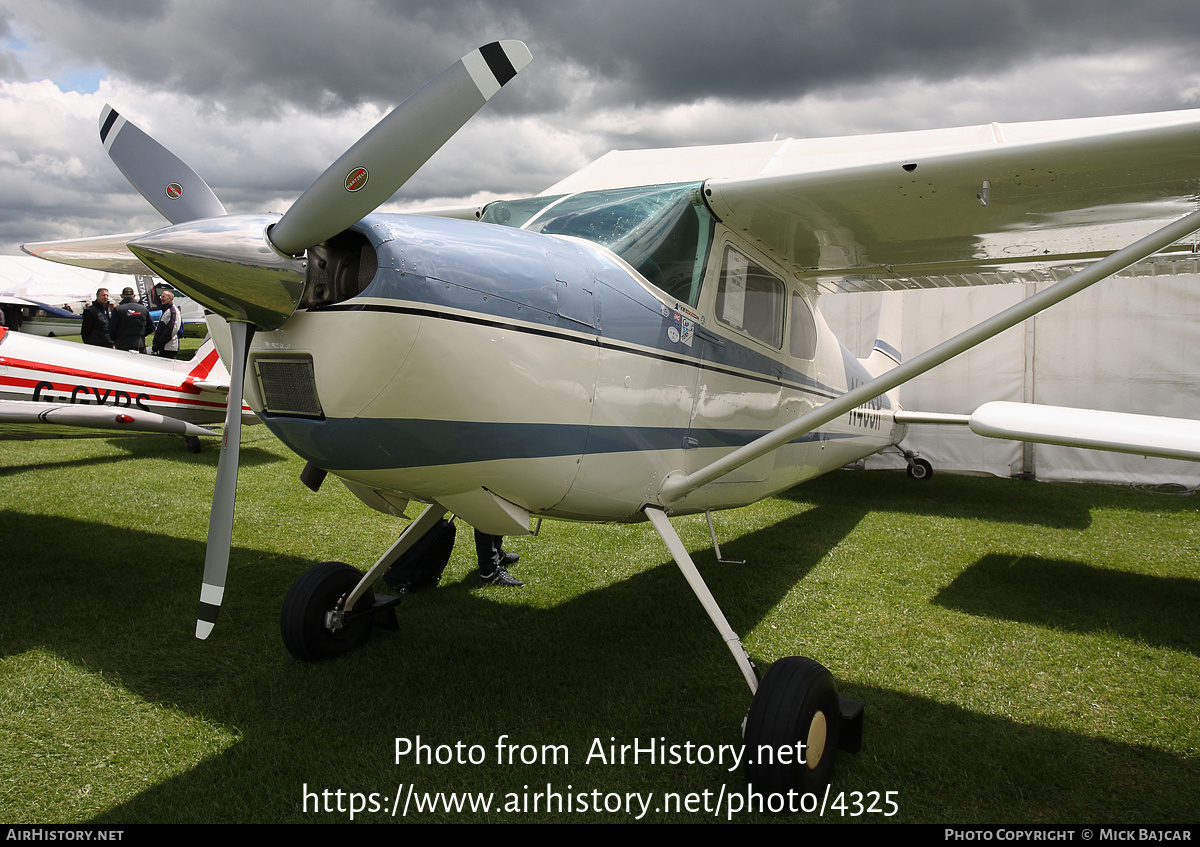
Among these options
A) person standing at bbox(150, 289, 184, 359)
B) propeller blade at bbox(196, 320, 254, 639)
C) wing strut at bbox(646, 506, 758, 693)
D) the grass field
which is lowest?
the grass field

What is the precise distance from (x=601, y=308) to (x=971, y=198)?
2.08m

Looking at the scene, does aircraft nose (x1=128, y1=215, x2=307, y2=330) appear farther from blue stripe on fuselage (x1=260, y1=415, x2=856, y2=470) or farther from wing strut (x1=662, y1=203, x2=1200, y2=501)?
wing strut (x1=662, y1=203, x2=1200, y2=501)

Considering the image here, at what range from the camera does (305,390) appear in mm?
2330

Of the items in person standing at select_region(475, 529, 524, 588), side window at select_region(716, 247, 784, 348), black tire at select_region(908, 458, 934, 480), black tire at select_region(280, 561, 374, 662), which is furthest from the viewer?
black tire at select_region(908, 458, 934, 480)

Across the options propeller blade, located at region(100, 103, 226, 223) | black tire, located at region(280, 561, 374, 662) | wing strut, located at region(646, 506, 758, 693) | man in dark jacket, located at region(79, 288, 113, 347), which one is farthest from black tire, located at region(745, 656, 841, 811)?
man in dark jacket, located at region(79, 288, 113, 347)

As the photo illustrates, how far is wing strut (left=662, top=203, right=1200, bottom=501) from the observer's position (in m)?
2.79

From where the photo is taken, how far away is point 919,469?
32.7ft

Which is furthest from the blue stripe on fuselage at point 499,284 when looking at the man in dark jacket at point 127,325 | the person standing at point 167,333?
the man in dark jacket at point 127,325

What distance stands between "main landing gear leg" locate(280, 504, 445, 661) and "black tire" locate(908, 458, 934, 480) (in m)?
7.99

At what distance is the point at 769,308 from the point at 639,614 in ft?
7.05

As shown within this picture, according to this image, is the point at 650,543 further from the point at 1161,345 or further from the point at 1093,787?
the point at 1161,345

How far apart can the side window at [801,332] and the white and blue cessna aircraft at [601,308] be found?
0.03 meters

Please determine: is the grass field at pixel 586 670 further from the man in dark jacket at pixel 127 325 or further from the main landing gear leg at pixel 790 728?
the man in dark jacket at pixel 127 325

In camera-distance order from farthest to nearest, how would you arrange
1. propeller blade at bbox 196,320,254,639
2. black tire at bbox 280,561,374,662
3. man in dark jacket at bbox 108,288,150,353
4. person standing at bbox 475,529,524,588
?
man in dark jacket at bbox 108,288,150,353 → person standing at bbox 475,529,524,588 → black tire at bbox 280,561,374,662 → propeller blade at bbox 196,320,254,639
